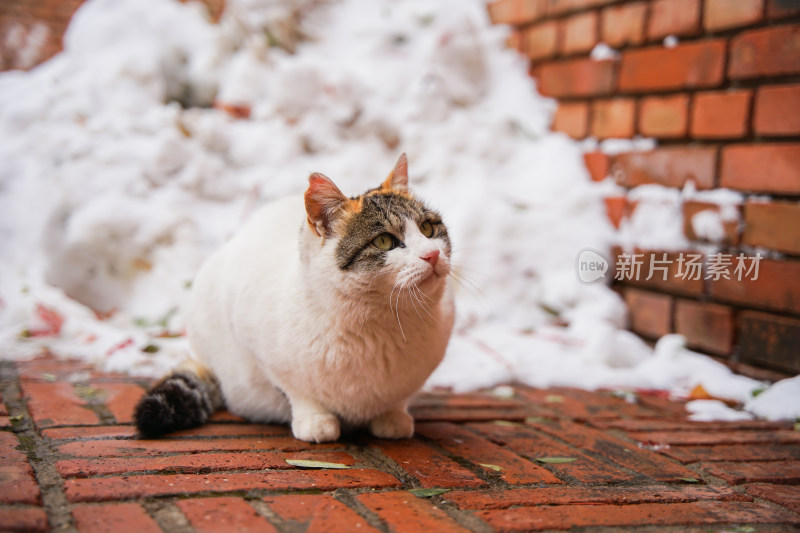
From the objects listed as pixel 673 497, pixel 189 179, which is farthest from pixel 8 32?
pixel 673 497

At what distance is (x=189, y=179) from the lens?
3.32 meters

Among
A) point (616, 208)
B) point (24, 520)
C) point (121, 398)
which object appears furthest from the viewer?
point (616, 208)

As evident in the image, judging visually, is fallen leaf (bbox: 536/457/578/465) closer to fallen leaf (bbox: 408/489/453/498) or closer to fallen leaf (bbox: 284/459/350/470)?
fallen leaf (bbox: 408/489/453/498)

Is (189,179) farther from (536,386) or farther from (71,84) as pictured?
(536,386)

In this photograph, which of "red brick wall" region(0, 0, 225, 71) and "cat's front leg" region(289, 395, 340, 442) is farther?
"red brick wall" region(0, 0, 225, 71)

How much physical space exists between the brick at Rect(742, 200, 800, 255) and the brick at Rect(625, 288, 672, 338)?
48 centimetres

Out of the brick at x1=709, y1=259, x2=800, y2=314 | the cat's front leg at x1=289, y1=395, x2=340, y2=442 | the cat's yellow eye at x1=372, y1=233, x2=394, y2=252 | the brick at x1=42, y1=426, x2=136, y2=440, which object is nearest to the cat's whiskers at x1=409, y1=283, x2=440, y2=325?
Result: the cat's yellow eye at x1=372, y1=233, x2=394, y2=252

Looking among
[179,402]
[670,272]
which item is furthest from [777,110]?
[179,402]

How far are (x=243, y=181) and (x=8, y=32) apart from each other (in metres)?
1.77

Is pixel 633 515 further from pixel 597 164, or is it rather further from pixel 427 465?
pixel 597 164

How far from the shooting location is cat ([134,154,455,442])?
1675 millimetres

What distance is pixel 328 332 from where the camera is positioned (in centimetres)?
173

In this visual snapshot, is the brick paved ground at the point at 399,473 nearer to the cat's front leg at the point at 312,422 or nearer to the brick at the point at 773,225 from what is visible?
the cat's front leg at the point at 312,422

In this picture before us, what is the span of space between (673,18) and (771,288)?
1.27 meters
